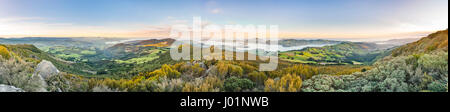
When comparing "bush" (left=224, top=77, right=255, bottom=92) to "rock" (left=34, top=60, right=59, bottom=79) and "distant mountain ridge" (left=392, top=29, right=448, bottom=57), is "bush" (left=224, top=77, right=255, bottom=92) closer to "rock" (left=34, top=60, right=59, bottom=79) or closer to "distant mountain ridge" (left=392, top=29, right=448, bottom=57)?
"rock" (left=34, top=60, right=59, bottom=79)

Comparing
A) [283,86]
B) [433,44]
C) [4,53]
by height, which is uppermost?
[433,44]

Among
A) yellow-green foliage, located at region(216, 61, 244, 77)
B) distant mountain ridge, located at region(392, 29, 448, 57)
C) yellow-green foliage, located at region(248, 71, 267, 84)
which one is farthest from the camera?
distant mountain ridge, located at region(392, 29, 448, 57)

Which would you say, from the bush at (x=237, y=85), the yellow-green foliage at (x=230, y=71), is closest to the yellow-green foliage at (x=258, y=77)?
the bush at (x=237, y=85)

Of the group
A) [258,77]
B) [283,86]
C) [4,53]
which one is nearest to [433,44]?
[283,86]

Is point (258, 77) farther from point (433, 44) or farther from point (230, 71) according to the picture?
point (433, 44)

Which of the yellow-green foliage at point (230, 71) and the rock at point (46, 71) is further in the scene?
the yellow-green foliage at point (230, 71)

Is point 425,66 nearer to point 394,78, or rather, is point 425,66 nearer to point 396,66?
point 396,66

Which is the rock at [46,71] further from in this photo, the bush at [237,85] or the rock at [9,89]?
the bush at [237,85]

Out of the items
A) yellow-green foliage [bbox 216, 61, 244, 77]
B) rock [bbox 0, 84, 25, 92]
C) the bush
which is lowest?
the bush

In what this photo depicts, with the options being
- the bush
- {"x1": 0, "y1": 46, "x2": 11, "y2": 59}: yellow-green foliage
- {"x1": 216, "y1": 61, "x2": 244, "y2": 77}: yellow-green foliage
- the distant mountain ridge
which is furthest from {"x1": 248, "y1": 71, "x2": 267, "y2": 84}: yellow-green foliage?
{"x1": 0, "y1": 46, "x2": 11, "y2": 59}: yellow-green foliage
